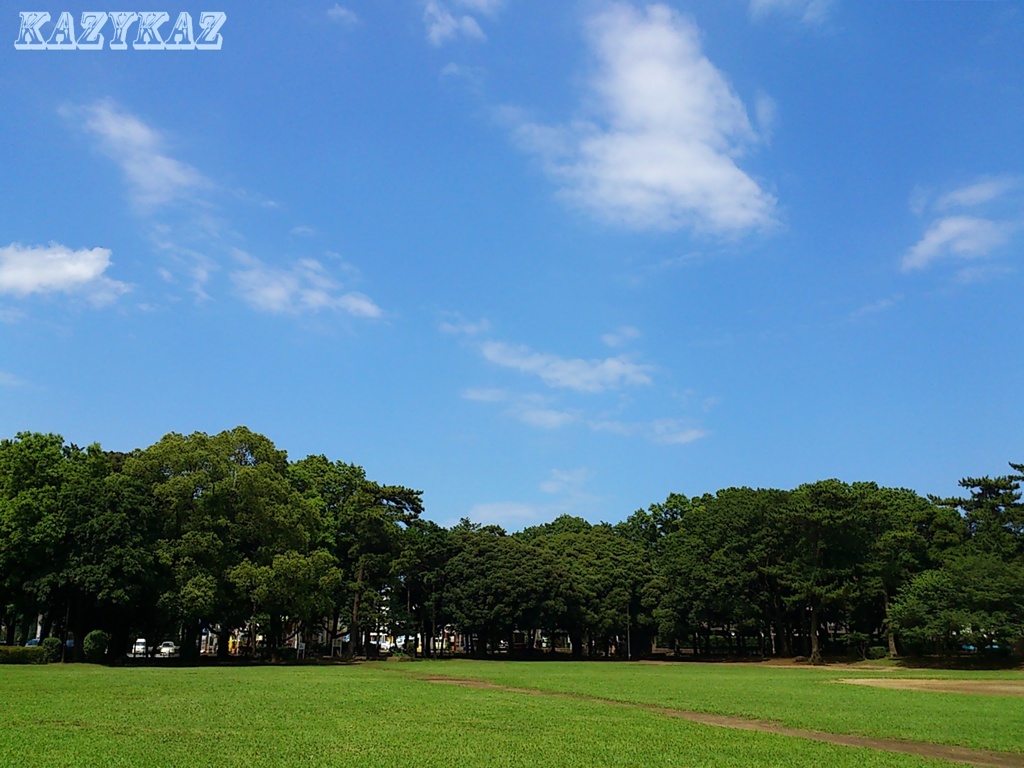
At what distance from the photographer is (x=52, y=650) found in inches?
1672

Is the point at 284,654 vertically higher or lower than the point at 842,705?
lower

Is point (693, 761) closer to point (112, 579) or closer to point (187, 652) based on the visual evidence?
point (112, 579)

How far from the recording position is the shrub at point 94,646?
43.8 meters

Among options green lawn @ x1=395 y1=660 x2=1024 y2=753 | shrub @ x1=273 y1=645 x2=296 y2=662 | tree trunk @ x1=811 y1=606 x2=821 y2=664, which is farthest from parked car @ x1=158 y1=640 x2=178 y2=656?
tree trunk @ x1=811 y1=606 x2=821 y2=664

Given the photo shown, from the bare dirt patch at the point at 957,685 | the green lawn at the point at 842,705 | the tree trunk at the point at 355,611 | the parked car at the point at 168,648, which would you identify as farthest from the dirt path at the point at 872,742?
the parked car at the point at 168,648

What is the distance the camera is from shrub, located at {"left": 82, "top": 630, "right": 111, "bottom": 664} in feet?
144

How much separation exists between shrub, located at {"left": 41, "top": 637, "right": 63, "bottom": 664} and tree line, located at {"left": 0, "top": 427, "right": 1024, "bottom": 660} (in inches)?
52.7

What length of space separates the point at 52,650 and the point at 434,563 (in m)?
29.4

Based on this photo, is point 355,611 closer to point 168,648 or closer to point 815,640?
point 168,648

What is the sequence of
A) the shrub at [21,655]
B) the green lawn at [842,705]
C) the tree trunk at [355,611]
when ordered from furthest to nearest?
the tree trunk at [355,611] < the shrub at [21,655] < the green lawn at [842,705]

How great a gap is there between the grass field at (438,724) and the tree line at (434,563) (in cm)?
1698

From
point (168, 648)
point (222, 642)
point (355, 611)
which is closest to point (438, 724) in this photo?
point (222, 642)

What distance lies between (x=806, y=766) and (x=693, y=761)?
1725mm

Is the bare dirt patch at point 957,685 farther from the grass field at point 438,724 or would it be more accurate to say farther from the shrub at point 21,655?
the shrub at point 21,655
